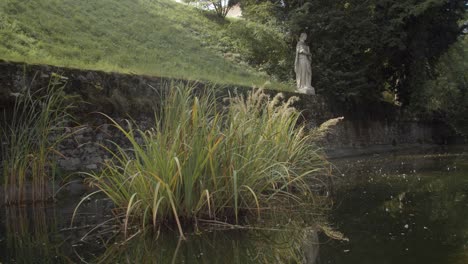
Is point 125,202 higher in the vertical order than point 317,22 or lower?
lower

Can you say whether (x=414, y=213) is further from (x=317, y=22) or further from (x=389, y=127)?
(x=389, y=127)

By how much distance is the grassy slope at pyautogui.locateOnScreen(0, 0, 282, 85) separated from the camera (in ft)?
37.5

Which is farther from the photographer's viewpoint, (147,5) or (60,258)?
(147,5)

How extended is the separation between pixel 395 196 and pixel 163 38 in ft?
50.2

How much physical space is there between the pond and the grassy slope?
4.49 meters

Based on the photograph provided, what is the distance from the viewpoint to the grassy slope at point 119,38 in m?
11.4

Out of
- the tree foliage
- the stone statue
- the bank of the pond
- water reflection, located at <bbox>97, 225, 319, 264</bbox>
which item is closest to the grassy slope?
the bank of the pond

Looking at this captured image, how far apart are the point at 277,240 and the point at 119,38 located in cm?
1414

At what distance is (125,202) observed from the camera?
16.3 feet

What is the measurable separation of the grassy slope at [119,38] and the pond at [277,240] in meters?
4.49

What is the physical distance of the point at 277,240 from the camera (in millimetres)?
4207

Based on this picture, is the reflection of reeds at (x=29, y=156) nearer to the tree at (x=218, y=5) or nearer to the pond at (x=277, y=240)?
the pond at (x=277, y=240)

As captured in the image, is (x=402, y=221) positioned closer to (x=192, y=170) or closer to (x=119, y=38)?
(x=192, y=170)

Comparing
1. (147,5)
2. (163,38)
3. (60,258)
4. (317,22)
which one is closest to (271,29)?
(317,22)
